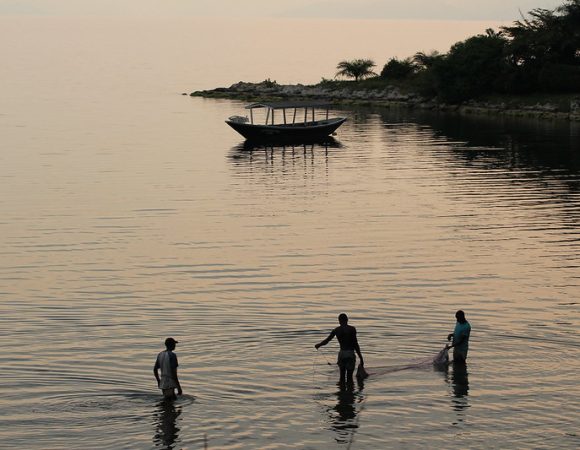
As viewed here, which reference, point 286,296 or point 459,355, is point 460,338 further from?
point 286,296

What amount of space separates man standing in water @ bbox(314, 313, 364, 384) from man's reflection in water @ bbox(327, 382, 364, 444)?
291 millimetres

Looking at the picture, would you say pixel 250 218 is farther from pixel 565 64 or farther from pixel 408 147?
pixel 565 64

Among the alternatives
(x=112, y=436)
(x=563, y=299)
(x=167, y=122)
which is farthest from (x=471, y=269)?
(x=167, y=122)

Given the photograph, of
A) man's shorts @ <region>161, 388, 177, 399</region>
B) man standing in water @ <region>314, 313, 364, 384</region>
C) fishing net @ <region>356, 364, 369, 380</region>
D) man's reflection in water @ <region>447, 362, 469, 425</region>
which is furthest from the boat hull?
man's shorts @ <region>161, 388, 177, 399</region>

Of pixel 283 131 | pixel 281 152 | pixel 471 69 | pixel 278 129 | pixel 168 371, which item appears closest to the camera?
pixel 168 371

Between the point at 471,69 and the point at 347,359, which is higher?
the point at 471,69

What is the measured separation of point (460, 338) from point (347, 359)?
320cm

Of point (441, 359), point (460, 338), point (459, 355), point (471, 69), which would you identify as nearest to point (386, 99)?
point (471, 69)

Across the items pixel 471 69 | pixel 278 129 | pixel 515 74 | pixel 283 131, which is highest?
pixel 471 69

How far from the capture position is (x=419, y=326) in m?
31.4

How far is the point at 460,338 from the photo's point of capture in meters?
27.0

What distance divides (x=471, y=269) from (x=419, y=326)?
27.8ft

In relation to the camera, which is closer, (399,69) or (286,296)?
(286,296)

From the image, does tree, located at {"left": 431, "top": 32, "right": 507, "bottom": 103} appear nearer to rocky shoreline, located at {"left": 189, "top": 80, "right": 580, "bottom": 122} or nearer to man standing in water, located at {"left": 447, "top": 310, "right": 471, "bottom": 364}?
rocky shoreline, located at {"left": 189, "top": 80, "right": 580, "bottom": 122}
